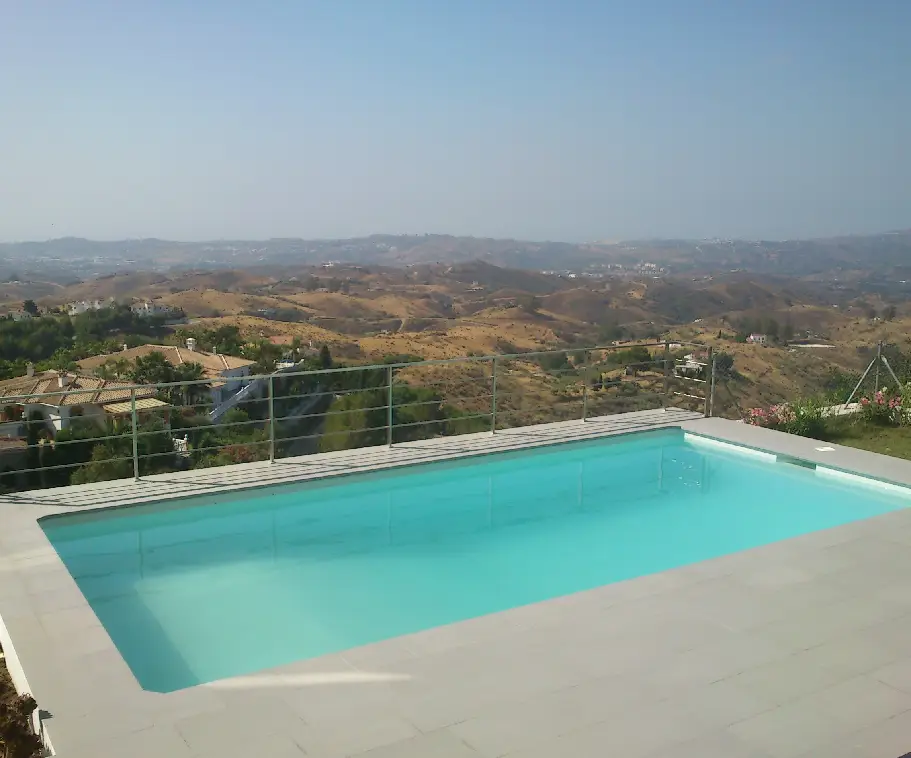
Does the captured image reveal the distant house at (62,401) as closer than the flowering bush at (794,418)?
Yes

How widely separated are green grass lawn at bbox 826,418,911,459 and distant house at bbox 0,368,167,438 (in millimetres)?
5485

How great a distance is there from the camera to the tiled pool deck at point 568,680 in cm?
241

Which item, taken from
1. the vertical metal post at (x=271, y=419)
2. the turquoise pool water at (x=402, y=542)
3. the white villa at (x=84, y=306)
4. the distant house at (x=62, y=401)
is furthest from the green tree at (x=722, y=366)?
the white villa at (x=84, y=306)

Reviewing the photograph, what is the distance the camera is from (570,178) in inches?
899

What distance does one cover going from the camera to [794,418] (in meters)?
7.40

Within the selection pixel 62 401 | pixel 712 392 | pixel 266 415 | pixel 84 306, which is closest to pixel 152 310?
pixel 84 306

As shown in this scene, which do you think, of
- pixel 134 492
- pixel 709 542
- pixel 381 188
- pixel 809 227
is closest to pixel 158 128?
pixel 381 188

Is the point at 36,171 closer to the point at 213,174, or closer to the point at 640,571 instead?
the point at 213,174

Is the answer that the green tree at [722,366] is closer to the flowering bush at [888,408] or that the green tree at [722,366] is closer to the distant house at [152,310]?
the flowering bush at [888,408]

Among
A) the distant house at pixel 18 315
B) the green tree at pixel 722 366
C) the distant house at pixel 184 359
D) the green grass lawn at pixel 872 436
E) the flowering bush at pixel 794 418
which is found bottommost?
the distant house at pixel 184 359

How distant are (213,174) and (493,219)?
10.4 metres

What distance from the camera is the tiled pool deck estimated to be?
7.89ft

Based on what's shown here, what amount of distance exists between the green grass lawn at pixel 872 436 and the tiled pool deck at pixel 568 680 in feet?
9.79

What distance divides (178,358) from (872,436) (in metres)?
11.4
